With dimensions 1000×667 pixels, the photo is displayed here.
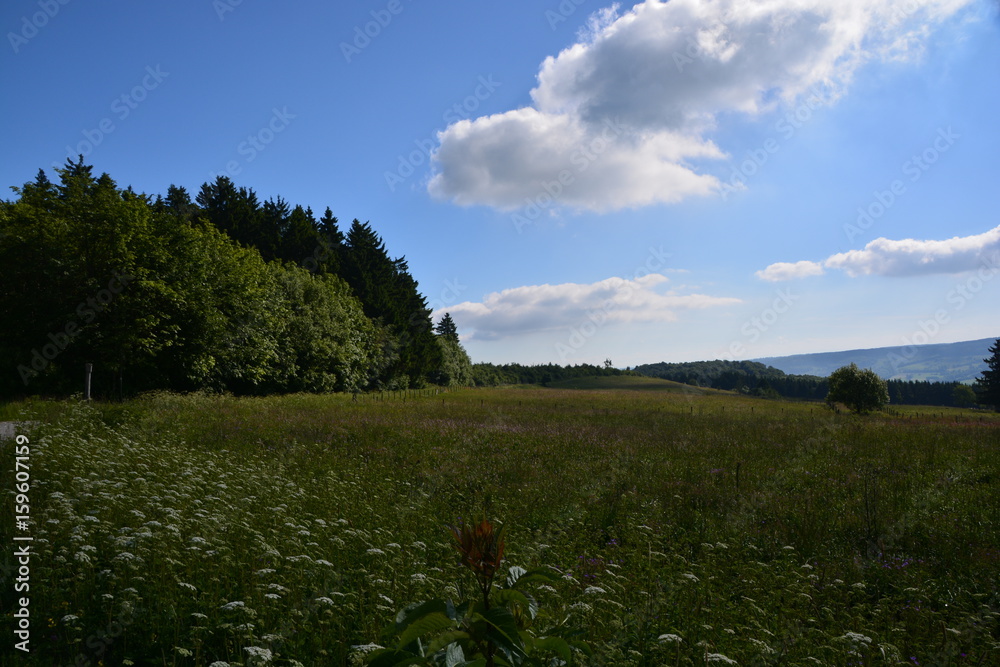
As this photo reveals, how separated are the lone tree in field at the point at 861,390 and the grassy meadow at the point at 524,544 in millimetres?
25676

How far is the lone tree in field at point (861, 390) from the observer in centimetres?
3541

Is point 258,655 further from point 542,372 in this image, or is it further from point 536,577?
point 542,372

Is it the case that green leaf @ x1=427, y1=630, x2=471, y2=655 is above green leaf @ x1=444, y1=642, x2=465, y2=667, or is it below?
above

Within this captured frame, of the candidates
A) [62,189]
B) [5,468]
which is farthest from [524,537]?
[62,189]

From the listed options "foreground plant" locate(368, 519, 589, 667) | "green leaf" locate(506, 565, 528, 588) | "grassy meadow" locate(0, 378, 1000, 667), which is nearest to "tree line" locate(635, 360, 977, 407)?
"grassy meadow" locate(0, 378, 1000, 667)

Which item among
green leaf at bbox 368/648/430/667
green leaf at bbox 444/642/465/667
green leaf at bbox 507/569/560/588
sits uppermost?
green leaf at bbox 507/569/560/588

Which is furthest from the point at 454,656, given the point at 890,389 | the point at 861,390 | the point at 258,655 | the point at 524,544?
the point at 890,389

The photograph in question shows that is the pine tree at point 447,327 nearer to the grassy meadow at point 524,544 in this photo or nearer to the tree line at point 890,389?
the tree line at point 890,389

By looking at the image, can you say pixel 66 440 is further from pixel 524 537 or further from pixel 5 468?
pixel 524 537

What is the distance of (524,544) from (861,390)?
131 feet

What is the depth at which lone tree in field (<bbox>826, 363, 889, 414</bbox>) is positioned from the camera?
3541 centimetres

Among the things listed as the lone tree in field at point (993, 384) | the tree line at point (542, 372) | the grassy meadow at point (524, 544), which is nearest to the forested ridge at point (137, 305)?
the grassy meadow at point (524, 544)

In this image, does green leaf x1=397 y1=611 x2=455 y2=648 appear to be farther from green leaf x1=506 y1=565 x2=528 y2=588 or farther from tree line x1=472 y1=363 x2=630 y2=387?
tree line x1=472 y1=363 x2=630 y2=387

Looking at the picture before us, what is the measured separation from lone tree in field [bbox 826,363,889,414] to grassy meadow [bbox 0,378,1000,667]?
84.2ft
